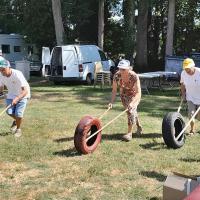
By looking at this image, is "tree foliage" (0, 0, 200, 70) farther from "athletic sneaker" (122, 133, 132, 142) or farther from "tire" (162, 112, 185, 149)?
"tire" (162, 112, 185, 149)

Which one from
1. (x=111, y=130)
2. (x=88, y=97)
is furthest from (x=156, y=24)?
(x=111, y=130)

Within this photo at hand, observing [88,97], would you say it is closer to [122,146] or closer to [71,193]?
[122,146]

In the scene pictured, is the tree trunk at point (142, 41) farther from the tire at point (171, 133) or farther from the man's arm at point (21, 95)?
the tire at point (171, 133)

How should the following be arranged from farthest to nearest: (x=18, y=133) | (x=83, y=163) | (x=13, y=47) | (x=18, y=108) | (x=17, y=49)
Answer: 1. (x=17, y=49)
2. (x=13, y=47)
3. (x=18, y=133)
4. (x=18, y=108)
5. (x=83, y=163)

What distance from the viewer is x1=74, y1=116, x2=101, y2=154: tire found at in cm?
754

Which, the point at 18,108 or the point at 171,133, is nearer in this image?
the point at 171,133

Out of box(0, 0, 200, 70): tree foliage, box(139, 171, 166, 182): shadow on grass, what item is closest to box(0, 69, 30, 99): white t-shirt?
box(139, 171, 166, 182): shadow on grass

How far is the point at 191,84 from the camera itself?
8766 millimetres

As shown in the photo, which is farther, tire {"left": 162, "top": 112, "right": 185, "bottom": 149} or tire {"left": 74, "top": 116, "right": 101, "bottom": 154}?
tire {"left": 162, "top": 112, "right": 185, "bottom": 149}

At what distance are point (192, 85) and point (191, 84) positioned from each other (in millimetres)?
32

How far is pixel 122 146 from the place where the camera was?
8352 millimetres

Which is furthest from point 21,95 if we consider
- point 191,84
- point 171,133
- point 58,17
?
point 58,17

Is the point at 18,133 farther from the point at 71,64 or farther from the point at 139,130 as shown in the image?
the point at 71,64

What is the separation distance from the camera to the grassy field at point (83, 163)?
233 inches
